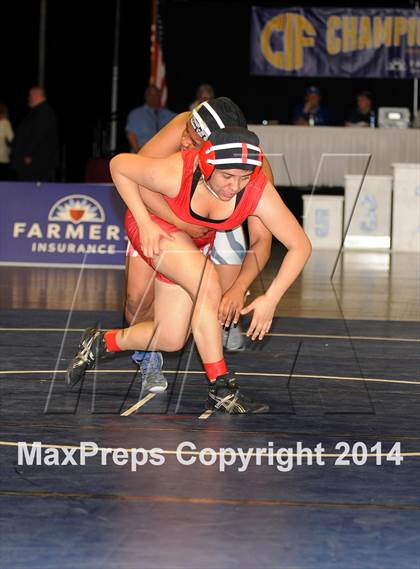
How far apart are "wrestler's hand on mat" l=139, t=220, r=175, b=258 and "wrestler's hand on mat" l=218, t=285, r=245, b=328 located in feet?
1.28

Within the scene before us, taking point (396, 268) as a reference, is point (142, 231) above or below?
Answer: above

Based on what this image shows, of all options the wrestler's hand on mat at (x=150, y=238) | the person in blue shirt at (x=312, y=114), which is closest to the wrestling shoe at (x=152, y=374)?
the wrestler's hand on mat at (x=150, y=238)

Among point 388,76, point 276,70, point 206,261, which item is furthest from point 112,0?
point 206,261

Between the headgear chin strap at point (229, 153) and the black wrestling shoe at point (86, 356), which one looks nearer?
the headgear chin strap at point (229, 153)

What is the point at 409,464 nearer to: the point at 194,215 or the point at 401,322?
the point at 194,215

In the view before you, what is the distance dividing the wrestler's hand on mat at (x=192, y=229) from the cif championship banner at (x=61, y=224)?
749 centimetres

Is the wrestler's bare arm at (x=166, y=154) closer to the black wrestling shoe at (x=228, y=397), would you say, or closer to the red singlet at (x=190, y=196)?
the red singlet at (x=190, y=196)

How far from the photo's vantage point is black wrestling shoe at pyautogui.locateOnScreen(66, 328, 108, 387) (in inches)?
272

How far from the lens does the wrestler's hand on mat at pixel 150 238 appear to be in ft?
20.1

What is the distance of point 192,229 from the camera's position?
641cm

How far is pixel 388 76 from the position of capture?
23203mm

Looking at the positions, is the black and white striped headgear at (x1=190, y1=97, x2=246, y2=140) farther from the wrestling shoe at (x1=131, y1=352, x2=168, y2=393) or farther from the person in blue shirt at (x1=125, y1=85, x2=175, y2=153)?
the person in blue shirt at (x1=125, y1=85, x2=175, y2=153)

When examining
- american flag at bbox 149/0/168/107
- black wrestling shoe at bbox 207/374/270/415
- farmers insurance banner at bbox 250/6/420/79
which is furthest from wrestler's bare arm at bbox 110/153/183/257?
farmers insurance banner at bbox 250/6/420/79

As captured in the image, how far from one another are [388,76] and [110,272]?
11.0 meters
